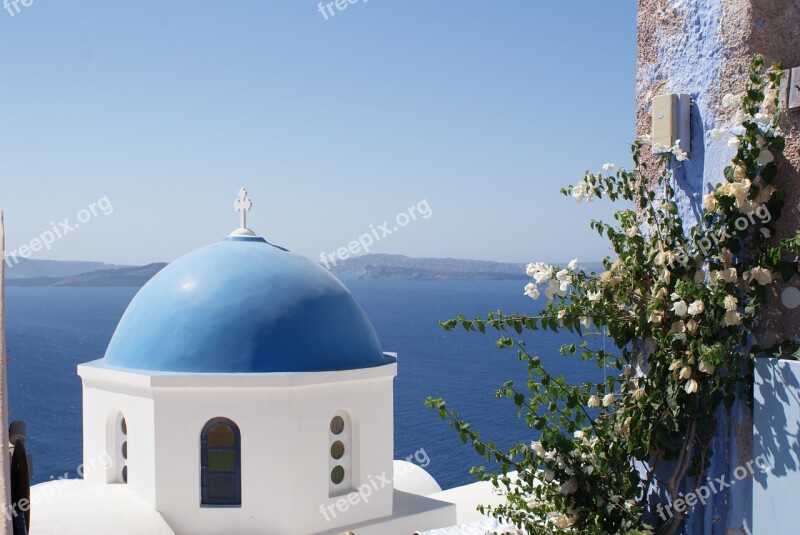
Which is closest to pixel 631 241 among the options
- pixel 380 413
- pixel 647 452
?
pixel 647 452

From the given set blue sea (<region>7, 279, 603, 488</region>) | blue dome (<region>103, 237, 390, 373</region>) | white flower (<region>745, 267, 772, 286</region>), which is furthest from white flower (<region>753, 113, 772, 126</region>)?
blue sea (<region>7, 279, 603, 488</region>)

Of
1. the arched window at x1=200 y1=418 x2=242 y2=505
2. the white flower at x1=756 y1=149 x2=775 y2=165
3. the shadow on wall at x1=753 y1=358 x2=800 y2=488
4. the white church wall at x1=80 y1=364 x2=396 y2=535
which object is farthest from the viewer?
the arched window at x1=200 y1=418 x2=242 y2=505

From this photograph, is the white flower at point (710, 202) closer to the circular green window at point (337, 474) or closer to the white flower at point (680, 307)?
the white flower at point (680, 307)

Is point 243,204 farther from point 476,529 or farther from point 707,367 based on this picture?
point 707,367

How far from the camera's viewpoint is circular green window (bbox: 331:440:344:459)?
818 centimetres

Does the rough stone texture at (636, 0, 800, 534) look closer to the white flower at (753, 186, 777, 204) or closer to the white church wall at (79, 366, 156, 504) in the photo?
the white flower at (753, 186, 777, 204)

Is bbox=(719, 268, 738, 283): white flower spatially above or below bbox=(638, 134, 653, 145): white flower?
below

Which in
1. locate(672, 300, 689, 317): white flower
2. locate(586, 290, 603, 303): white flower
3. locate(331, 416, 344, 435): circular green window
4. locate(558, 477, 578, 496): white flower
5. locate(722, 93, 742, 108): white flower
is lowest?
locate(331, 416, 344, 435): circular green window

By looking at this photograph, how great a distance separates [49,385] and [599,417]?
5933cm

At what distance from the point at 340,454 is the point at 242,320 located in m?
1.79

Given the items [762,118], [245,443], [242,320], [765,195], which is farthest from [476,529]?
[762,118]

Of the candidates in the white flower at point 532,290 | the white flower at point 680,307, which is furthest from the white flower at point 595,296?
the white flower at point 680,307

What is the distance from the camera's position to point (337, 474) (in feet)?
26.9

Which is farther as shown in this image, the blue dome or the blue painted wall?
the blue dome
